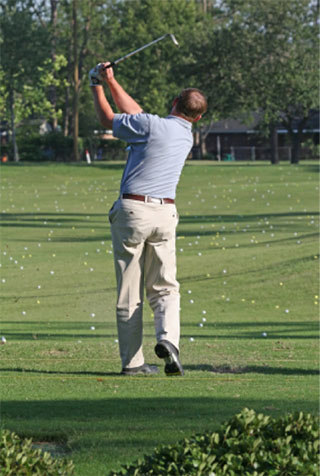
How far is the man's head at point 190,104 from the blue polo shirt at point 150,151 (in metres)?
0.13

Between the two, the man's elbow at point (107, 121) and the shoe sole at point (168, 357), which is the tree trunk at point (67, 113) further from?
the shoe sole at point (168, 357)

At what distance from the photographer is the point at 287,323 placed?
1333 cm

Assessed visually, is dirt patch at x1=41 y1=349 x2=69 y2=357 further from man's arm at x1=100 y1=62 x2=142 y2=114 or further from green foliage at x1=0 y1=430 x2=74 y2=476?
green foliage at x1=0 y1=430 x2=74 y2=476

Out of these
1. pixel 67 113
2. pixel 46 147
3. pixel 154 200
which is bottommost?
pixel 46 147

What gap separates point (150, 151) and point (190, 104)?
53 cm

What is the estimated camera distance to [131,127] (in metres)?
7.06

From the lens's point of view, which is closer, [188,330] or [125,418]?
[125,418]

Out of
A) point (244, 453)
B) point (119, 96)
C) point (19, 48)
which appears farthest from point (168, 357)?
point (19, 48)

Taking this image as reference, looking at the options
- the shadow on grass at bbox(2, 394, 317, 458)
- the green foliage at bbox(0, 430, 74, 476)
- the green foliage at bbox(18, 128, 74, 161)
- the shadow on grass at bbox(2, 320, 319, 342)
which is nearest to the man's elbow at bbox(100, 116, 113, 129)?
the shadow on grass at bbox(2, 394, 317, 458)

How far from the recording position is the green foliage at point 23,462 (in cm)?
402

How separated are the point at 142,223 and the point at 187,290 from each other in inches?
355

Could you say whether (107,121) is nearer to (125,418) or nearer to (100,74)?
(100,74)

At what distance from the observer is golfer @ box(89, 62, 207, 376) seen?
23.4ft

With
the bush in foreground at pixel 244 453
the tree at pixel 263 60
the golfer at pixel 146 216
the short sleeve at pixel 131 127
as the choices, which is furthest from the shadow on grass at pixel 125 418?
the tree at pixel 263 60
